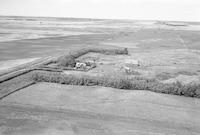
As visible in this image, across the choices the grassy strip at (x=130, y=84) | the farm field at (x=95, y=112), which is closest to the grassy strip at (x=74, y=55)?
the grassy strip at (x=130, y=84)

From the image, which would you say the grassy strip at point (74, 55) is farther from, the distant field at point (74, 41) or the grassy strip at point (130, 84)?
the grassy strip at point (130, 84)

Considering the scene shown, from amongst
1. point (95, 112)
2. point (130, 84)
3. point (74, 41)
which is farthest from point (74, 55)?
point (74, 41)

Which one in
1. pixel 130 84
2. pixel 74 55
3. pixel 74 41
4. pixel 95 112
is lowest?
pixel 95 112

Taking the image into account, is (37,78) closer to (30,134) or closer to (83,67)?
(83,67)

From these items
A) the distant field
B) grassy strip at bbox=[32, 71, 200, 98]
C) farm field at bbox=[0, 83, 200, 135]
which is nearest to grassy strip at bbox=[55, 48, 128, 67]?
the distant field

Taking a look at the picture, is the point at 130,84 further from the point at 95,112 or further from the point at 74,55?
the point at 74,55

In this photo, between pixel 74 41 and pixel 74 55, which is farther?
pixel 74 41

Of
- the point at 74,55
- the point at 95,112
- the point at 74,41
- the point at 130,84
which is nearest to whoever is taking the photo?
the point at 95,112

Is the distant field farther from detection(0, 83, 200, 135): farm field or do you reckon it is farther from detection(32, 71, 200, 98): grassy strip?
detection(0, 83, 200, 135): farm field

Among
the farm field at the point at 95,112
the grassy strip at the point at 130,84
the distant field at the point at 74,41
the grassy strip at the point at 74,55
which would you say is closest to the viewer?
the farm field at the point at 95,112

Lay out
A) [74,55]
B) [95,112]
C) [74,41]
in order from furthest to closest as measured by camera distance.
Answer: [74,41], [74,55], [95,112]

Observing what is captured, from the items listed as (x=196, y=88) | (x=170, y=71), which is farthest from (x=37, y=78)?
(x=170, y=71)
